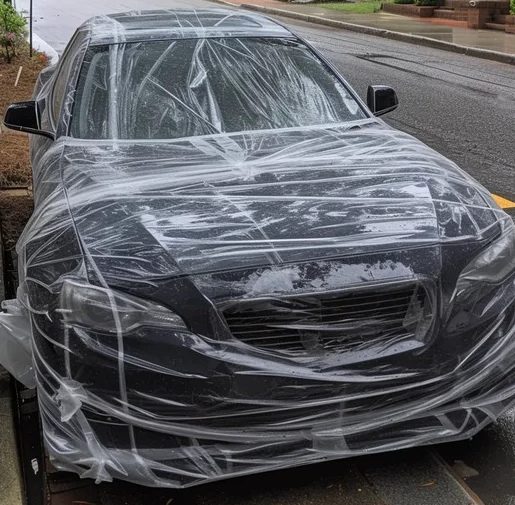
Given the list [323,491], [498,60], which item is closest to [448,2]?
[498,60]

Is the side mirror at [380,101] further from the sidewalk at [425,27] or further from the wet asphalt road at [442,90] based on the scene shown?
the sidewalk at [425,27]

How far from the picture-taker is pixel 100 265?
2.75m

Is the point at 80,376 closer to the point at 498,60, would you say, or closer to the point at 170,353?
the point at 170,353

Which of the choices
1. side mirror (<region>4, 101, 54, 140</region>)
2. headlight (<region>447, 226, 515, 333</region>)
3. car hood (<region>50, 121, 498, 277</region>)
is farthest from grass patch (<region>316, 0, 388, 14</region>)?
headlight (<region>447, 226, 515, 333</region>)

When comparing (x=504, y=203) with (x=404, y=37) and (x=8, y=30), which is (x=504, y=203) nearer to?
(x=8, y=30)

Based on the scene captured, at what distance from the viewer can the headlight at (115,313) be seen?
2.62 meters

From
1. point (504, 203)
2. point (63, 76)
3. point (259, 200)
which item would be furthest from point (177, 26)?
point (504, 203)

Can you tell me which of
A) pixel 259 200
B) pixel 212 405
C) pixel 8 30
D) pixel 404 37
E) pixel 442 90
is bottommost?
pixel 404 37

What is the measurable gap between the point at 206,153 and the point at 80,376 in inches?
56.3

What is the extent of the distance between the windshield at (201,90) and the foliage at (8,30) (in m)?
8.96

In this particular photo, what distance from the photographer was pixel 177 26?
4629 mm

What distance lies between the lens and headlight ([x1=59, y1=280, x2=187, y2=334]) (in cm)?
262

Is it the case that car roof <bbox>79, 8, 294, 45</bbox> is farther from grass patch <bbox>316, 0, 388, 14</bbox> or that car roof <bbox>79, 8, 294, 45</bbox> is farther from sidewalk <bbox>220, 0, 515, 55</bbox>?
grass patch <bbox>316, 0, 388, 14</bbox>

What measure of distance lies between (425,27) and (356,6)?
22.5 ft
